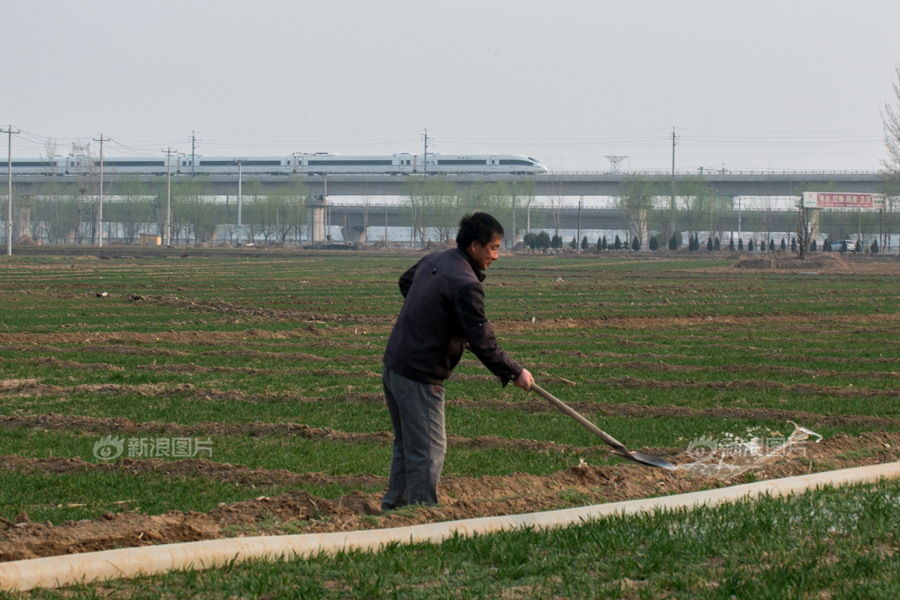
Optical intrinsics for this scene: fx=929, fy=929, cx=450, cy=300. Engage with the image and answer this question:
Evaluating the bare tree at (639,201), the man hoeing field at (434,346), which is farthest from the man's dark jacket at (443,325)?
the bare tree at (639,201)

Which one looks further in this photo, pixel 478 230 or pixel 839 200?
pixel 839 200

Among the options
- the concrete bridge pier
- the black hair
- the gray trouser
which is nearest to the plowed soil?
the gray trouser

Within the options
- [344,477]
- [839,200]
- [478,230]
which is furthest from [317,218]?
[478,230]

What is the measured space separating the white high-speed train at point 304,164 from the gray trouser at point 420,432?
328 ft

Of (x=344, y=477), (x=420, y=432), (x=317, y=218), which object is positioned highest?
(x=317, y=218)

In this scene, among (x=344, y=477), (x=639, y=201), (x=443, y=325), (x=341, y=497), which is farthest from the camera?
(x=639, y=201)

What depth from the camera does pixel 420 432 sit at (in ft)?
20.5

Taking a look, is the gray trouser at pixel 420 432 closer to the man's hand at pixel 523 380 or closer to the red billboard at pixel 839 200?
the man's hand at pixel 523 380

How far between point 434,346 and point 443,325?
0.15 m

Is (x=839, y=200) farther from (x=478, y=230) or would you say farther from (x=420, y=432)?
(x=420, y=432)

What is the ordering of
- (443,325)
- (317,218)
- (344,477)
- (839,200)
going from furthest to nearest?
1. (317,218)
2. (839,200)
3. (344,477)
4. (443,325)

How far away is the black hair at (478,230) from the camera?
619cm

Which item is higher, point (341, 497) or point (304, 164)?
point (304, 164)

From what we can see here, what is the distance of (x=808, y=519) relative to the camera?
5.63m
